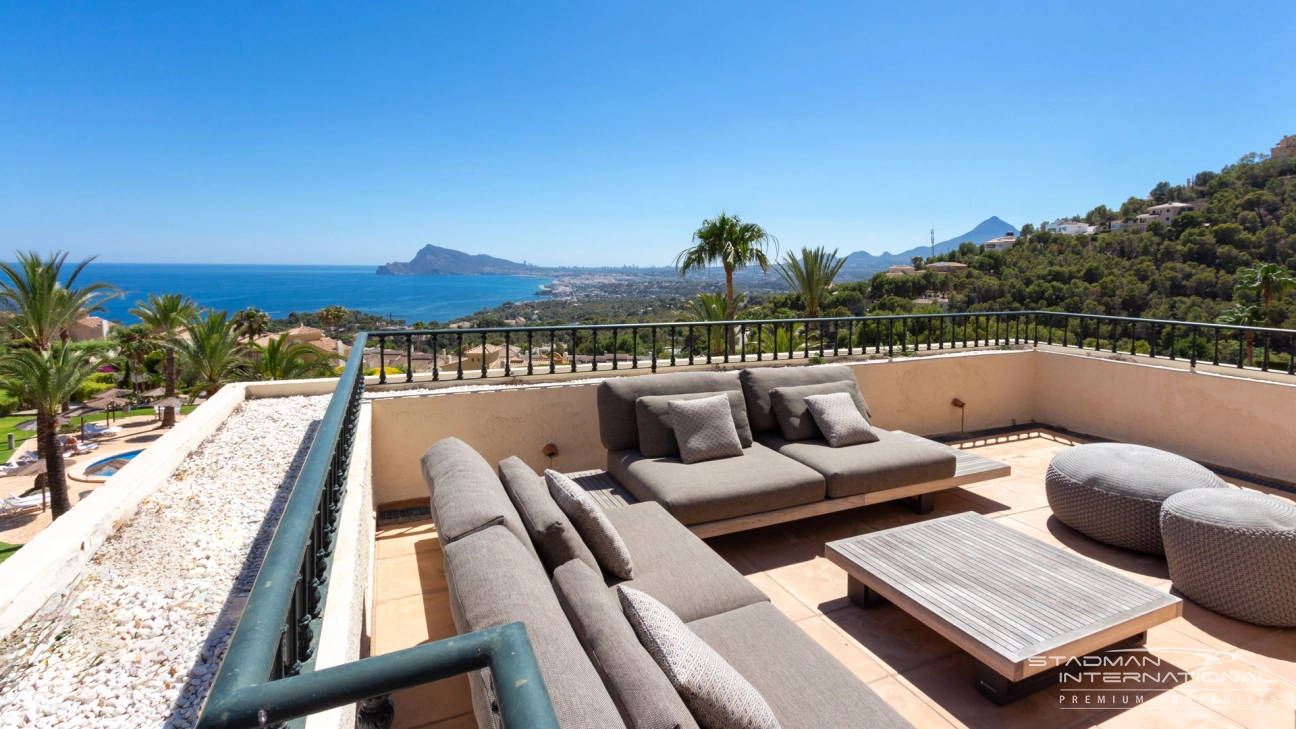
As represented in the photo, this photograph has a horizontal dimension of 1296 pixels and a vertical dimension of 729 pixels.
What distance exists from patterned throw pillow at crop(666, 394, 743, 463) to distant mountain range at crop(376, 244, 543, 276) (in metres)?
159

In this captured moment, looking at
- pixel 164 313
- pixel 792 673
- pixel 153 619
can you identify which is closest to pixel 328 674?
pixel 153 619

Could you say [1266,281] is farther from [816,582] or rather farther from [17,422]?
[17,422]

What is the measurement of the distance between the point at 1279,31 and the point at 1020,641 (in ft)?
34.7

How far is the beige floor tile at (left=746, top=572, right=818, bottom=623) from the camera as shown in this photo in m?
2.82

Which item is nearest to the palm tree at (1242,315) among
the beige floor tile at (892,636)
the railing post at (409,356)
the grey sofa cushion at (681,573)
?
the beige floor tile at (892,636)

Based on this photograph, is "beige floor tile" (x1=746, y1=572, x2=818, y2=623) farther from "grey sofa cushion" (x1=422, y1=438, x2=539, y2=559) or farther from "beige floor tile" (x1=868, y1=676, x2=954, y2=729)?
"grey sofa cushion" (x1=422, y1=438, x2=539, y2=559)

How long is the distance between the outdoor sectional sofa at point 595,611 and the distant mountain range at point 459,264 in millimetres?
160679

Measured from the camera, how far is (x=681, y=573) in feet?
7.60

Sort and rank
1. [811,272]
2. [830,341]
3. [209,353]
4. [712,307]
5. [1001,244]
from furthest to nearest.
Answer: [1001,244] → [209,353] → [811,272] → [712,307] → [830,341]

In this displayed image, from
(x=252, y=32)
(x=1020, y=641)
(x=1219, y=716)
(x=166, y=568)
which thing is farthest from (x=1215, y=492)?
(x=252, y=32)

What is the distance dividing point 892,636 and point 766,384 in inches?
76.5

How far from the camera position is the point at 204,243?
43.3 metres

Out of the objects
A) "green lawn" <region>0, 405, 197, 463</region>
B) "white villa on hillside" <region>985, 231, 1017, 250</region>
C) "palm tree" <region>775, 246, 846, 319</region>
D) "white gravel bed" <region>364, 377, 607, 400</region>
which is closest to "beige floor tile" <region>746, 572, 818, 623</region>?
"white gravel bed" <region>364, 377, 607, 400</region>

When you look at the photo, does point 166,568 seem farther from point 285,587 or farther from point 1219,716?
point 1219,716
